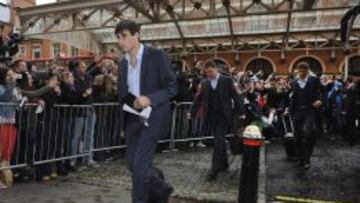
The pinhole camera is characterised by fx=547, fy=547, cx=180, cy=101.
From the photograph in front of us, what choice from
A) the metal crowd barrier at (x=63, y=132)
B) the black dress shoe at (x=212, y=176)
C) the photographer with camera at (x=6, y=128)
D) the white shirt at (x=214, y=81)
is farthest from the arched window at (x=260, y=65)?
the photographer with camera at (x=6, y=128)

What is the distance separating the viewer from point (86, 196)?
717 cm

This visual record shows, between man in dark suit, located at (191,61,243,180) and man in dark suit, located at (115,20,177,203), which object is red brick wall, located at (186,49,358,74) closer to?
man in dark suit, located at (191,61,243,180)

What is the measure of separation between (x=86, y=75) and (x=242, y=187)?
452cm

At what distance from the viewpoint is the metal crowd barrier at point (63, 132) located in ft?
26.7

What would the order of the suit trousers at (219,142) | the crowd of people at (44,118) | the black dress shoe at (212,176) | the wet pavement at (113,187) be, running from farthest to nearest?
the suit trousers at (219,142), the black dress shoe at (212,176), the crowd of people at (44,118), the wet pavement at (113,187)

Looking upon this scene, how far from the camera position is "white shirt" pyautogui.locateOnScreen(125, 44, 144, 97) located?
5562 mm

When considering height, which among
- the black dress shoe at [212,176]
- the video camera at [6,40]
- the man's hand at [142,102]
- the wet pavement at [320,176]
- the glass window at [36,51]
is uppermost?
the glass window at [36,51]

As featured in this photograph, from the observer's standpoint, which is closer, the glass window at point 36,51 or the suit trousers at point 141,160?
the suit trousers at point 141,160

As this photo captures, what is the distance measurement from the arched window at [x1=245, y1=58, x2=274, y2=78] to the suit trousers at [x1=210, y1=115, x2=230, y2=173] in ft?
86.1

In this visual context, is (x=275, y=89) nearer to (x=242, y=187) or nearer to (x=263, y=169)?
(x=263, y=169)

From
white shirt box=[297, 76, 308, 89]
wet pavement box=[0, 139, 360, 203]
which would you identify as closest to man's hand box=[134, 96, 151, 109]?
wet pavement box=[0, 139, 360, 203]

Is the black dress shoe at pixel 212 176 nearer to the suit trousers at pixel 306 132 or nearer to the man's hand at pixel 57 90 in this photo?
the suit trousers at pixel 306 132

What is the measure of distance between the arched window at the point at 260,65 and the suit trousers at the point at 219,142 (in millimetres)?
26247

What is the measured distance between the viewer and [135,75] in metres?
5.57
